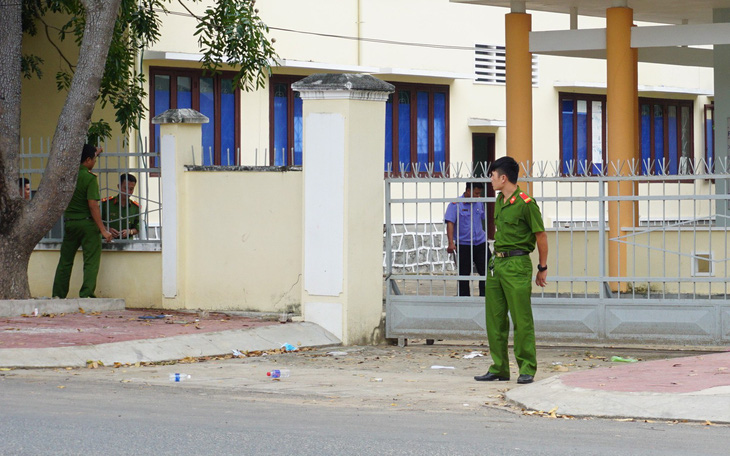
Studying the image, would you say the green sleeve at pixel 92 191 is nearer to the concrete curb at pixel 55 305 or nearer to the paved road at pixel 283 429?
the concrete curb at pixel 55 305

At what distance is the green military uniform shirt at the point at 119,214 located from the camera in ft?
48.8

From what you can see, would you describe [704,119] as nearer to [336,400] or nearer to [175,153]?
[175,153]

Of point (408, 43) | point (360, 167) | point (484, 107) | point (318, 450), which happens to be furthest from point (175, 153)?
point (484, 107)

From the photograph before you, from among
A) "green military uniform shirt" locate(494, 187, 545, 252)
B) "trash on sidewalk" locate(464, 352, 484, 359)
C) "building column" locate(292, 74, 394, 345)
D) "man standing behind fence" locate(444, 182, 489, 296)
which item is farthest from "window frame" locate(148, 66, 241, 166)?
"green military uniform shirt" locate(494, 187, 545, 252)

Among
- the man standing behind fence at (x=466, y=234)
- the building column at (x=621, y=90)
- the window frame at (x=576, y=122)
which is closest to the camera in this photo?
the man standing behind fence at (x=466, y=234)

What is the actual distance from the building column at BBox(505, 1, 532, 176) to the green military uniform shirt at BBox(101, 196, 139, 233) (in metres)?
5.14

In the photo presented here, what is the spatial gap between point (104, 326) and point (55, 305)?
4.38 ft

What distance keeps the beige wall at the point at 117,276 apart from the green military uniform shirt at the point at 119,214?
359 mm

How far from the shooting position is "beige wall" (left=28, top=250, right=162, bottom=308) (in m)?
14.6

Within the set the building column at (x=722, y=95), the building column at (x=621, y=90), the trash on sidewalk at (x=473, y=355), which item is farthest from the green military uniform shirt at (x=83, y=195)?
A: the building column at (x=722, y=95)

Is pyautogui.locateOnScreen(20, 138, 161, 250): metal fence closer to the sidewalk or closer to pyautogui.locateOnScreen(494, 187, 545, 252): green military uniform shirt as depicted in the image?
the sidewalk

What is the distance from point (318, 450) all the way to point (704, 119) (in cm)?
2503

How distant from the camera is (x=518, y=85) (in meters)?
16.9

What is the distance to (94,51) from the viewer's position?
1389cm
